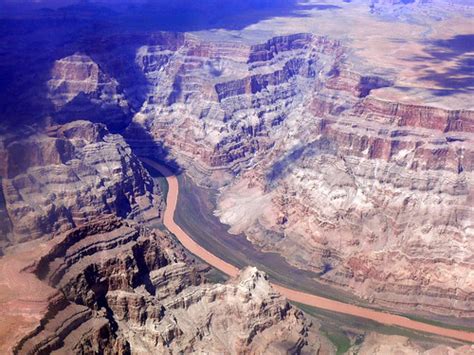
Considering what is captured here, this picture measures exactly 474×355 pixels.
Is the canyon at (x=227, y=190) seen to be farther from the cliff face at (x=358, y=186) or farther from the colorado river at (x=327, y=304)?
the colorado river at (x=327, y=304)

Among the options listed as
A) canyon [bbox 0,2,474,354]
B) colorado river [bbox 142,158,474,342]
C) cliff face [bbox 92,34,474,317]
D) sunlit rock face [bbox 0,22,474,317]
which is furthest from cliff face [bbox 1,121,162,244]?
cliff face [bbox 92,34,474,317]

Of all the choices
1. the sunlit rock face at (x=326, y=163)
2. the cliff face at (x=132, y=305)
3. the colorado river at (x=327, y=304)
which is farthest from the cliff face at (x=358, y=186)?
the cliff face at (x=132, y=305)

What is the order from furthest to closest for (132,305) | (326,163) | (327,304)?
(326,163)
(327,304)
(132,305)

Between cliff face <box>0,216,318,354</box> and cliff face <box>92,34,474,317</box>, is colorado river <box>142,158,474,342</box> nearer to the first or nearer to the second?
cliff face <box>92,34,474,317</box>

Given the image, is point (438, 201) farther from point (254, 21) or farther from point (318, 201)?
point (254, 21)

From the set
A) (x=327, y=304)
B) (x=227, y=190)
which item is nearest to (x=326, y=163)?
(x=227, y=190)

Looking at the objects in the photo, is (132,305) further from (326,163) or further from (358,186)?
(326,163)
